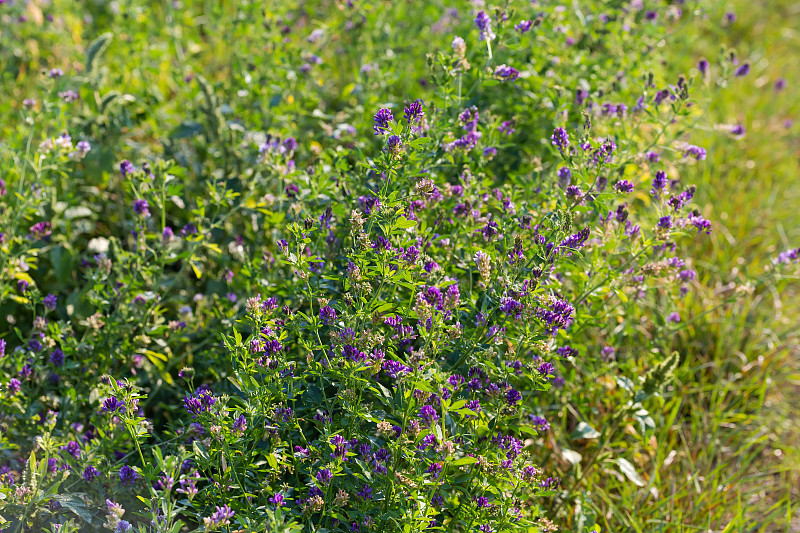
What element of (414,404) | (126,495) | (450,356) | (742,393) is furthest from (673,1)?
(126,495)

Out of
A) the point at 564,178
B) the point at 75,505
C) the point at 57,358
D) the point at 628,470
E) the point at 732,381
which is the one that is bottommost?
the point at 732,381

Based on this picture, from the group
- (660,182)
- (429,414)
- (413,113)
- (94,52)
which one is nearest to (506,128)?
(660,182)

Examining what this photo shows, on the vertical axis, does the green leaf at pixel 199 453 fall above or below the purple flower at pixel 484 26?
below

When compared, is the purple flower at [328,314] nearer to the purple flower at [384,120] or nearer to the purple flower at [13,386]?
the purple flower at [384,120]

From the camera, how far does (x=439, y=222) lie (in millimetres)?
2672

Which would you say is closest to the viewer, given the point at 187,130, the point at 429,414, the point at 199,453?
the point at 429,414

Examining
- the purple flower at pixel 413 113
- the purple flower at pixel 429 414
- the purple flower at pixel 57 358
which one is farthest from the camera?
the purple flower at pixel 57 358

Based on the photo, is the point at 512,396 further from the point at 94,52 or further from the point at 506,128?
the point at 94,52

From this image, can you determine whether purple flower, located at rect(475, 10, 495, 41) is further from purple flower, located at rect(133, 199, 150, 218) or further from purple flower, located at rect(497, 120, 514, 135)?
purple flower, located at rect(133, 199, 150, 218)

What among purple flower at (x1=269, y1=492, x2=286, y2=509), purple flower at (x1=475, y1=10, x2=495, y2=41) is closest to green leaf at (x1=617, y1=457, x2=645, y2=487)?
purple flower at (x1=269, y1=492, x2=286, y2=509)

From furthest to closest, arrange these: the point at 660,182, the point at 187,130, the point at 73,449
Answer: the point at 187,130 < the point at 660,182 < the point at 73,449

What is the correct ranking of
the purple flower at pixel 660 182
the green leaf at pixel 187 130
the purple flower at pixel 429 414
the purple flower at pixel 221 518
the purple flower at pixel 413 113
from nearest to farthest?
the purple flower at pixel 221 518, the purple flower at pixel 429 414, the purple flower at pixel 413 113, the purple flower at pixel 660 182, the green leaf at pixel 187 130

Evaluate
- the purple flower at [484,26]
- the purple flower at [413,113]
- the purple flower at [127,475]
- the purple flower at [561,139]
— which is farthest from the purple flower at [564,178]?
the purple flower at [127,475]

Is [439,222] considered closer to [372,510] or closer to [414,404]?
[414,404]
